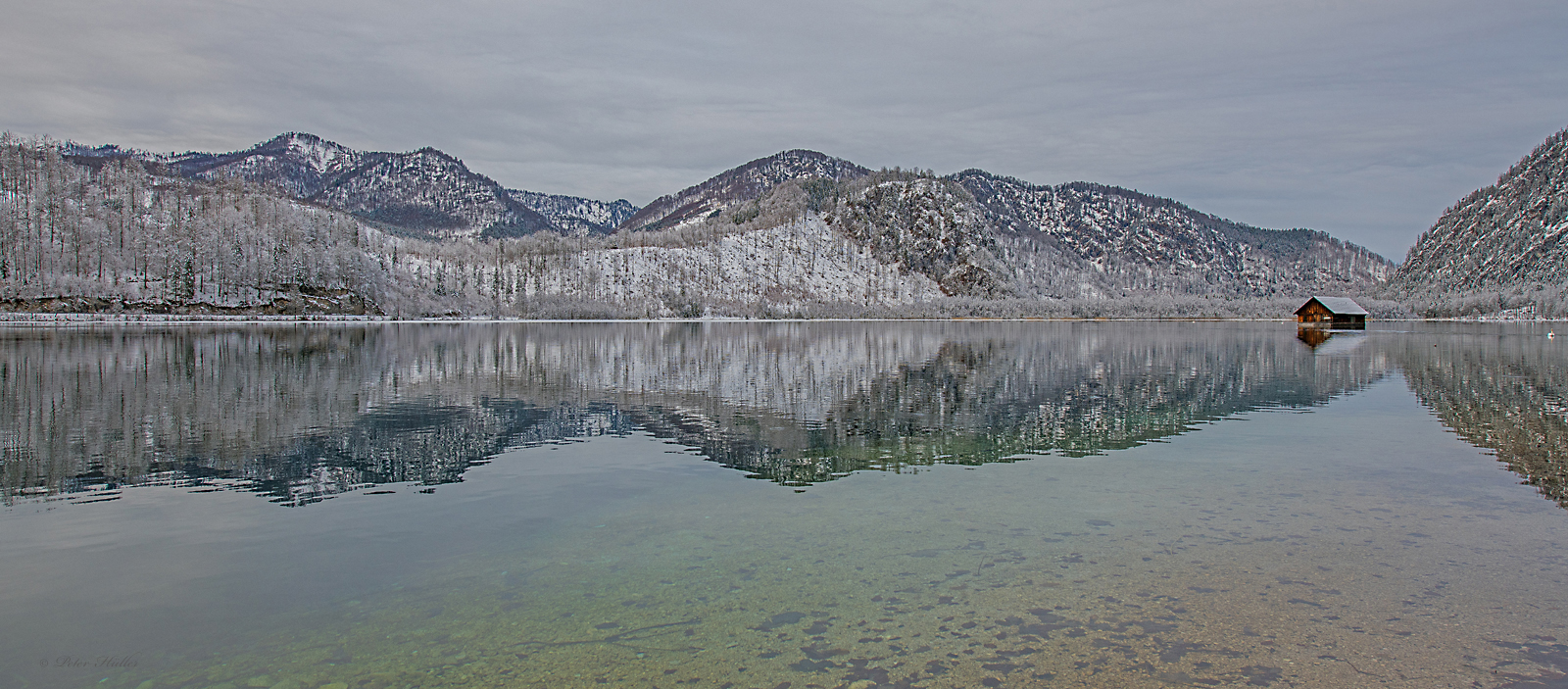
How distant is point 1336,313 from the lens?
136 m

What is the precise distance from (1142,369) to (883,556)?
1370 inches

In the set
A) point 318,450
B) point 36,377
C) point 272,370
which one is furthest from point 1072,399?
point 36,377

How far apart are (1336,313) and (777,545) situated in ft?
507

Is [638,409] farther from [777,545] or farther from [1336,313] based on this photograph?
[1336,313]

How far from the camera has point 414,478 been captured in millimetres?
15938

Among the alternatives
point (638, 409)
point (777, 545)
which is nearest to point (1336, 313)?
point (638, 409)

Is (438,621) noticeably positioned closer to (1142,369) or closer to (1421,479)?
(1421,479)

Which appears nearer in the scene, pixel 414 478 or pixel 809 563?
pixel 809 563

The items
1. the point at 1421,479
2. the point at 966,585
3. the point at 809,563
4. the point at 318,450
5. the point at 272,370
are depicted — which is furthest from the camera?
the point at 272,370

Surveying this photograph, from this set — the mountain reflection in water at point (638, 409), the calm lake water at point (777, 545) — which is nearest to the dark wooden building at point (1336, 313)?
the mountain reflection in water at point (638, 409)

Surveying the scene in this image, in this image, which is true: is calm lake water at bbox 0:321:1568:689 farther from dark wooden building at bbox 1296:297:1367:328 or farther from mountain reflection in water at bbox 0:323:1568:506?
dark wooden building at bbox 1296:297:1367:328

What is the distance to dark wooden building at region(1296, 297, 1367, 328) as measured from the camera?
443ft

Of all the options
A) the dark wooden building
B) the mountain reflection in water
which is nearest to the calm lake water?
the mountain reflection in water

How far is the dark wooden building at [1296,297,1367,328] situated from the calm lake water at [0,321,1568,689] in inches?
5098
